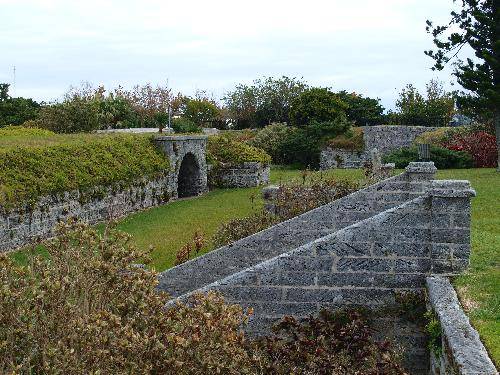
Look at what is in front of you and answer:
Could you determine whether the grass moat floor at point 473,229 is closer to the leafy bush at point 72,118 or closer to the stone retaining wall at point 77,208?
the stone retaining wall at point 77,208

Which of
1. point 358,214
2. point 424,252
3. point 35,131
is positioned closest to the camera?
point 424,252

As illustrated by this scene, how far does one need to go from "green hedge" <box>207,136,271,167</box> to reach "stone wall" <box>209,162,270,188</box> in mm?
252

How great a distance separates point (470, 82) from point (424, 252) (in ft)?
58.3

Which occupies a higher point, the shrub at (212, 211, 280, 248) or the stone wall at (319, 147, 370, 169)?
the stone wall at (319, 147, 370, 169)

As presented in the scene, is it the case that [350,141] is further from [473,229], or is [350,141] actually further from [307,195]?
[473,229]

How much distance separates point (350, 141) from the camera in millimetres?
35500

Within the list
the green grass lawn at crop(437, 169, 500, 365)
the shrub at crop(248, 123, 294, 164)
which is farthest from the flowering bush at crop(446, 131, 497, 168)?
the green grass lawn at crop(437, 169, 500, 365)

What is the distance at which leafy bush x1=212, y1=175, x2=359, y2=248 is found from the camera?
13.0 metres

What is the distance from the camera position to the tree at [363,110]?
151 ft

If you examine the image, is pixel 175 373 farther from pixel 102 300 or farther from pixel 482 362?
pixel 482 362

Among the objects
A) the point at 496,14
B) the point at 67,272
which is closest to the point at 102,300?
the point at 67,272

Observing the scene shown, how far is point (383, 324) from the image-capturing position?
7.48m

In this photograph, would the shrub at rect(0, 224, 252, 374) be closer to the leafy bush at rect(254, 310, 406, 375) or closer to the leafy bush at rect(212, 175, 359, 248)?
the leafy bush at rect(254, 310, 406, 375)

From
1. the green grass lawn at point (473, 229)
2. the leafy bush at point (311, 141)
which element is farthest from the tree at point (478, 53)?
the leafy bush at point (311, 141)
